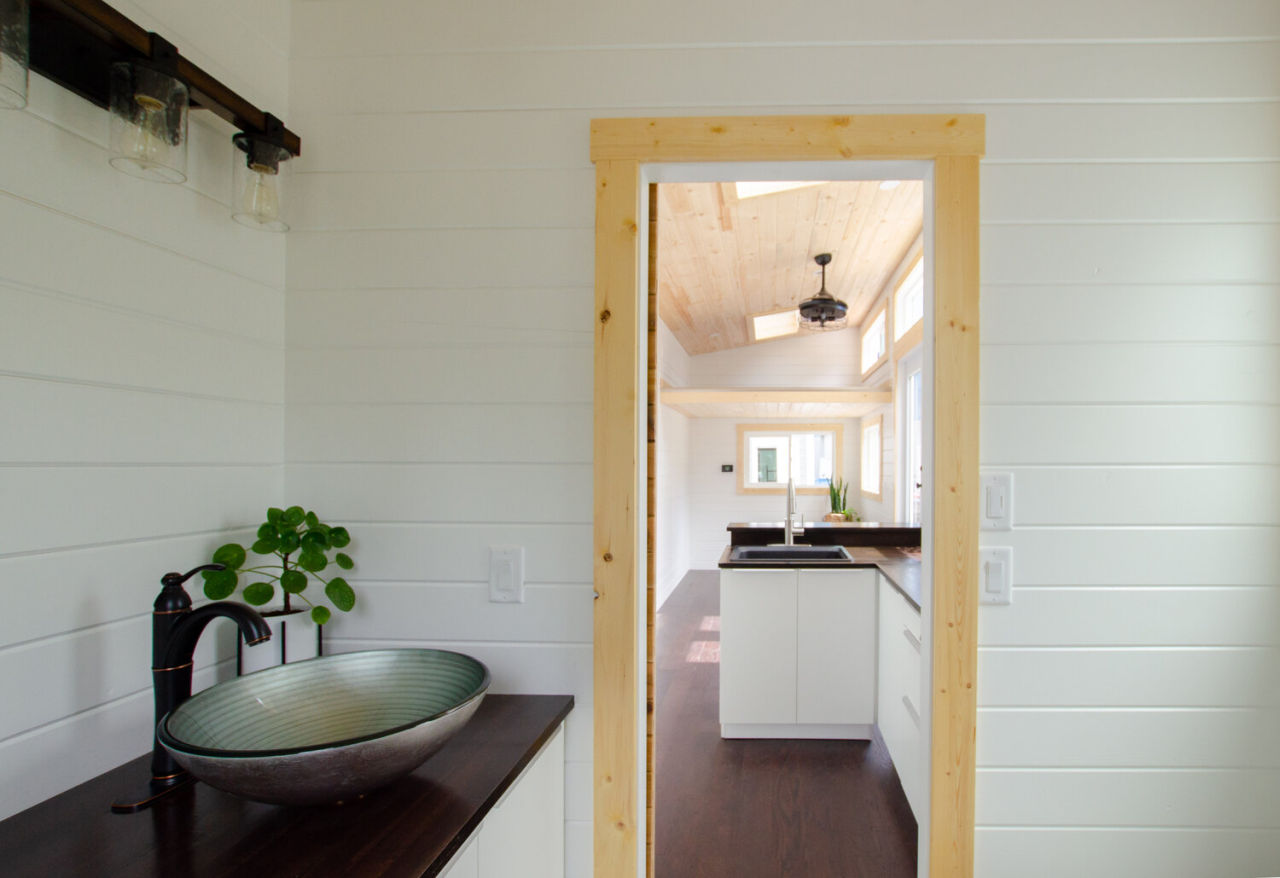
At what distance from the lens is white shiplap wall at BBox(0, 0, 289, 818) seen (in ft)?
3.47

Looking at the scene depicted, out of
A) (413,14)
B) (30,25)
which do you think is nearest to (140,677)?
(30,25)

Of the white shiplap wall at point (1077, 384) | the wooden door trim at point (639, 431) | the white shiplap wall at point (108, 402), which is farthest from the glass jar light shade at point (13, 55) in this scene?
the wooden door trim at point (639, 431)

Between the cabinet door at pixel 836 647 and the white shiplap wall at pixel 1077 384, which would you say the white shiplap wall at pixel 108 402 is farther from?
the cabinet door at pixel 836 647

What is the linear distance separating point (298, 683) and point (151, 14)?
1233 millimetres

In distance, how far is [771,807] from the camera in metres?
2.83

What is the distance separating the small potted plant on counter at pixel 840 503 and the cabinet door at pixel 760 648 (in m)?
4.23

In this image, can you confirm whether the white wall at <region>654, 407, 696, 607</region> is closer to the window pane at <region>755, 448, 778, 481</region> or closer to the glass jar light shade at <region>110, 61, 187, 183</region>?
the window pane at <region>755, 448, 778, 481</region>

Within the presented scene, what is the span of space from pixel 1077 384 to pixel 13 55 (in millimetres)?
1890

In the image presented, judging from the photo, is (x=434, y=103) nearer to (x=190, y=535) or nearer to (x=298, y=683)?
(x=190, y=535)

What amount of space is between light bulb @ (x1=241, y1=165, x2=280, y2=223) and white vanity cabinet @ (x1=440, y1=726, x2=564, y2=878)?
1191 mm

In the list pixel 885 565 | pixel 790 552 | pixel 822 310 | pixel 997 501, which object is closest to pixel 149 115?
pixel 997 501

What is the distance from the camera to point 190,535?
1.37 metres

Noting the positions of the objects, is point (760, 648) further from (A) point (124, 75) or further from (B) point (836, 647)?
(A) point (124, 75)

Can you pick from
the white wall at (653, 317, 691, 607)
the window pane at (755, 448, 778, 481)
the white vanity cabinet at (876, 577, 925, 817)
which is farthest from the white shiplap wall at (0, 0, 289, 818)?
the window pane at (755, 448, 778, 481)
